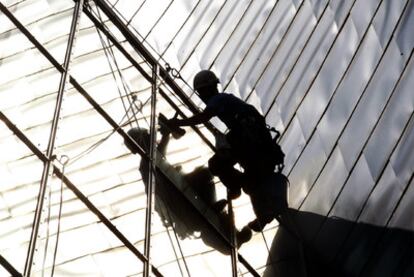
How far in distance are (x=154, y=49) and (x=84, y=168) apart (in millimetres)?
4215

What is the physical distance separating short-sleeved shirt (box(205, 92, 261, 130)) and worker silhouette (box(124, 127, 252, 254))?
2.48 ft

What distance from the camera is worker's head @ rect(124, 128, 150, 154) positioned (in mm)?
9617

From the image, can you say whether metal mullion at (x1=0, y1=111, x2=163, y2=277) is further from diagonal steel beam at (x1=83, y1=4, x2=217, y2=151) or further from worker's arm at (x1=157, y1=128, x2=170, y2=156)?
diagonal steel beam at (x1=83, y1=4, x2=217, y2=151)

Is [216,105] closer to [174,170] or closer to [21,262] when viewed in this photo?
[174,170]

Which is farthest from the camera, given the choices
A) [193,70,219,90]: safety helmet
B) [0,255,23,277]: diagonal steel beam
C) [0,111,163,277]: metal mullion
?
[193,70,219,90]: safety helmet

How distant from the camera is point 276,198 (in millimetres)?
9664

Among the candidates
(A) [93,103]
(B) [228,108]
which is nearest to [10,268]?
(B) [228,108]

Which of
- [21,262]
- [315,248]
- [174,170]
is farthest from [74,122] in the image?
[21,262]

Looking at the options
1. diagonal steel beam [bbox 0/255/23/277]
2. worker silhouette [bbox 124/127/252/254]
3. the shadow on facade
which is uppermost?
worker silhouette [bbox 124/127/252/254]

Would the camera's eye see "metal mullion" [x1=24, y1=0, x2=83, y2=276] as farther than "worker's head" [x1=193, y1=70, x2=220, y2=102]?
No

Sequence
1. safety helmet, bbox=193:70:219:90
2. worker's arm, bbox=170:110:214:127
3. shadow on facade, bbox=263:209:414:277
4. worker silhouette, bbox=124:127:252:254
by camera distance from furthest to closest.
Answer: safety helmet, bbox=193:70:219:90 < worker's arm, bbox=170:110:214:127 < shadow on facade, bbox=263:209:414:277 < worker silhouette, bbox=124:127:252:254

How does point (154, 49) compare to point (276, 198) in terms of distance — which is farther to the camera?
point (154, 49)

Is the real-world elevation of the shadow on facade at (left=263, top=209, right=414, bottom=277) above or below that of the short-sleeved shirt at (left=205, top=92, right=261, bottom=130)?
below

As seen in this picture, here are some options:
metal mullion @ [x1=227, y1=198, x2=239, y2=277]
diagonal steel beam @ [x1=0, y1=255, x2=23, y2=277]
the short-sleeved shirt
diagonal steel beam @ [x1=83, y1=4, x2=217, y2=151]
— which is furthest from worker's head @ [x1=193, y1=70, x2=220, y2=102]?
diagonal steel beam @ [x1=0, y1=255, x2=23, y2=277]
